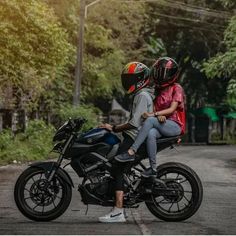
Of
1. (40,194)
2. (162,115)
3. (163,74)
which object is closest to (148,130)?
(162,115)

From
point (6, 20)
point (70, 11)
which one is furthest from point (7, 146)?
point (70, 11)

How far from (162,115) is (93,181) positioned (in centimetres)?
117

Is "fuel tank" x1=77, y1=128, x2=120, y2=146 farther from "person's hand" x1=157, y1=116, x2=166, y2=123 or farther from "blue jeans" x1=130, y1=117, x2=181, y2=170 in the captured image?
"person's hand" x1=157, y1=116, x2=166, y2=123

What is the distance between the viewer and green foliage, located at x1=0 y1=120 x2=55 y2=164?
2228 cm

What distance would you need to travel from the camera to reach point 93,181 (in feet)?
29.0

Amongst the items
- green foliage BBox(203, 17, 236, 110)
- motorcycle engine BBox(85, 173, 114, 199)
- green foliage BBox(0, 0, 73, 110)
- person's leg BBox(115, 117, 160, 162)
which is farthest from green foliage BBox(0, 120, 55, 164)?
person's leg BBox(115, 117, 160, 162)

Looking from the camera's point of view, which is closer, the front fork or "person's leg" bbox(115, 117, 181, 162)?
"person's leg" bbox(115, 117, 181, 162)

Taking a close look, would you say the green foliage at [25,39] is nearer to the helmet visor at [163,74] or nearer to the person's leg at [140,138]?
the helmet visor at [163,74]

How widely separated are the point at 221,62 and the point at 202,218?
17780 millimetres

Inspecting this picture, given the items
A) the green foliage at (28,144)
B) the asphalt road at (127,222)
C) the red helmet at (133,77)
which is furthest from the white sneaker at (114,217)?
the green foliage at (28,144)

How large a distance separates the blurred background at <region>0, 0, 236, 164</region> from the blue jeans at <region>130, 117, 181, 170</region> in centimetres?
944

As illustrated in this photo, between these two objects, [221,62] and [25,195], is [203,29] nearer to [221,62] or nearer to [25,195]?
[221,62]

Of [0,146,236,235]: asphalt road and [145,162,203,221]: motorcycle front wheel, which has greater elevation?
[145,162,203,221]: motorcycle front wheel

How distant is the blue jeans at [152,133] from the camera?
875 cm
